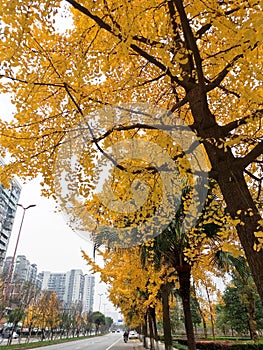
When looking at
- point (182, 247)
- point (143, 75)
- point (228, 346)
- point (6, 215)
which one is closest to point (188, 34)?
point (143, 75)

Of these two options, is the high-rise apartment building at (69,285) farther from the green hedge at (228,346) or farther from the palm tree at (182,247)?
the palm tree at (182,247)

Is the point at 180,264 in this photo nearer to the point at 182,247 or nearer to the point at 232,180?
the point at 182,247

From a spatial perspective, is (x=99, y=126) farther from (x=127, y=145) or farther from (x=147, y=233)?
(x=147, y=233)

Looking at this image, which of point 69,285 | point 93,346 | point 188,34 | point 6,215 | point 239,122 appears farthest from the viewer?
point 69,285

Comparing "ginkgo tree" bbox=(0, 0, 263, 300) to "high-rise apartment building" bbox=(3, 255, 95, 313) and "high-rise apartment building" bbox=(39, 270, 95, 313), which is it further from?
"high-rise apartment building" bbox=(39, 270, 95, 313)

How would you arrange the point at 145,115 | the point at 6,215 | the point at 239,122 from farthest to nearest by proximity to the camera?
the point at 6,215 → the point at 145,115 → the point at 239,122

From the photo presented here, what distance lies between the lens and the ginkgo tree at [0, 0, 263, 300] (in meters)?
2.84

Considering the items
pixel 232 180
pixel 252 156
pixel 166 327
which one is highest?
pixel 252 156

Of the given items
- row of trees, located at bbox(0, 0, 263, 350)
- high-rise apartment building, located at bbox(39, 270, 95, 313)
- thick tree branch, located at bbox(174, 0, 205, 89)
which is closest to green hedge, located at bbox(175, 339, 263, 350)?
row of trees, located at bbox(0, 0, 263, 350)

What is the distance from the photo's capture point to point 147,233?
20.3ft

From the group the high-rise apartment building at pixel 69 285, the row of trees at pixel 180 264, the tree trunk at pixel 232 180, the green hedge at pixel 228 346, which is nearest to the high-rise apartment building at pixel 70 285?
the high-rise apartment building at pixel 69 285

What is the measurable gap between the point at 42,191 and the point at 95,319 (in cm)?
7774

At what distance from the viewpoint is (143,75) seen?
5211mm

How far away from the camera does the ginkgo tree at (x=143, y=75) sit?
2.84 meters
